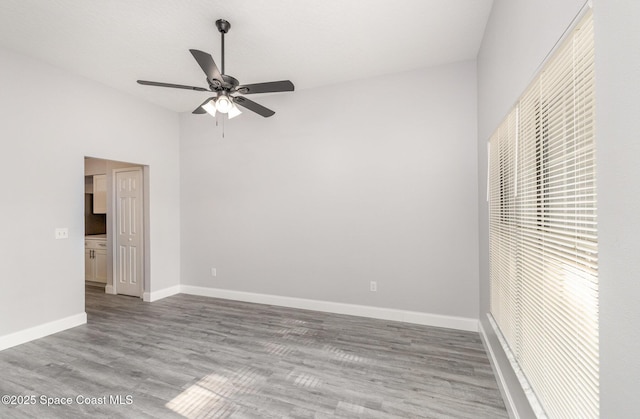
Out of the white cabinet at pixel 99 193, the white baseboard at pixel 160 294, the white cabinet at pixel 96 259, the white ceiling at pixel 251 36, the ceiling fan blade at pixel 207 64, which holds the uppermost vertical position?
the white ceiling at pixel 251 36

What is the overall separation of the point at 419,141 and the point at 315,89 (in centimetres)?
161

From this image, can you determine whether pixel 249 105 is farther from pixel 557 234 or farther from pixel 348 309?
pixel 348 309

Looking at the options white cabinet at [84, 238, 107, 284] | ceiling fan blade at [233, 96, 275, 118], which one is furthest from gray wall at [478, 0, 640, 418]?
white cabinet at [84, 238, 107, 284]

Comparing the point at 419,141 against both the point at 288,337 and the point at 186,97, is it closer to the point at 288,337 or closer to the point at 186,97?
the point at 288,337

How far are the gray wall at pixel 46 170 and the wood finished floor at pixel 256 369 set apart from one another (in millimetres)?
544

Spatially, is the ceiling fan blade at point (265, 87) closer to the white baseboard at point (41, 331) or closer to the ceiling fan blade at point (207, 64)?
the ceiling fan blade at point (207, 64)

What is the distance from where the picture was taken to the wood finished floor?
1.98m

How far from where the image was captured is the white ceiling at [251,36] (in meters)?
2.38

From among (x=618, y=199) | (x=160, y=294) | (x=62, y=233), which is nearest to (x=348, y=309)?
(x=160, y=294)

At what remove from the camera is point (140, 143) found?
4.26 m

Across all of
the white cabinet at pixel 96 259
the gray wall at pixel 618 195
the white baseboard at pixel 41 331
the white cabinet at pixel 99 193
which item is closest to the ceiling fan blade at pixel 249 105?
the gray wall at pixel 618 195

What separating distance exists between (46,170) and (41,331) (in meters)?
1.82

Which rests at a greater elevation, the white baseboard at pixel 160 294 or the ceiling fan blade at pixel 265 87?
the ceiling fan blade at pixel 265 87

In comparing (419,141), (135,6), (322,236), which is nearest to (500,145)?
(419,141)
